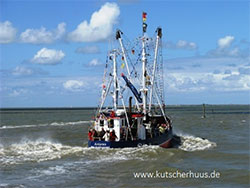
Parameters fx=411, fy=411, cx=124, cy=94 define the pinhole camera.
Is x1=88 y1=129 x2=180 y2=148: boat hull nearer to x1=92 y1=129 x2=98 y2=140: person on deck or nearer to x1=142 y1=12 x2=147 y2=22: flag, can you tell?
x1=92 y1=129 x2=98 y2=140: person on deck

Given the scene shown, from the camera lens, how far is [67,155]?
1260 inches

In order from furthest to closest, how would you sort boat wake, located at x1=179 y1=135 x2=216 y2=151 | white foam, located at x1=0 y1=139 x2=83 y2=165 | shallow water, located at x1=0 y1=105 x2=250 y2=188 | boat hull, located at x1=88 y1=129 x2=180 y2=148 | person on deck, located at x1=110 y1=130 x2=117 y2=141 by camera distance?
boat wake, located at x1=179 y1=135 x2=216 y2=151 → person on deck, located at x1=110 y1=130 x2=117 y2=141 → boat hull, located at x1=88 y1=129 x2=180 y2=148 → white foam, located at x1=0 y1=139 x2=83 y2=165 → shallow water, located at x1=0 y1=105 x2=250 y2=188

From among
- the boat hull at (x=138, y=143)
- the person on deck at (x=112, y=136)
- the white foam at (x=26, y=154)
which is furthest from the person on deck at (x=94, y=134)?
the white foam at (x=26, y=154)

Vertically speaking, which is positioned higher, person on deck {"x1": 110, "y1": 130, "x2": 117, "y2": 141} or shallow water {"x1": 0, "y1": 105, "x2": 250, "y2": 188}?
person on deck {"x1": 110, "y1": 130, "x2": 117, "y2": 141}

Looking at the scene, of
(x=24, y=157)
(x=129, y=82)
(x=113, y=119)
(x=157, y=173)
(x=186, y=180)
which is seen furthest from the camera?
(x=129, y=82)

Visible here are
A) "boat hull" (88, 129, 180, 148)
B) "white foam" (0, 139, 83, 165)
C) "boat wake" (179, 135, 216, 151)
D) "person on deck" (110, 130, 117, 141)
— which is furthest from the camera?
"boat wake" (179, 135, 216, 151)

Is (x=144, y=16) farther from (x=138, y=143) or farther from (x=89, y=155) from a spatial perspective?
(x=89, y=155)

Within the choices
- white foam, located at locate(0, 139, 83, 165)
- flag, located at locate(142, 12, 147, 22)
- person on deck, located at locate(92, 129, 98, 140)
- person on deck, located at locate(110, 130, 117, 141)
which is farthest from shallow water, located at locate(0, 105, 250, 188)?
flag, located at locate(142, 12, 147, 22)

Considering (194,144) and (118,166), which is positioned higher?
(194,144)

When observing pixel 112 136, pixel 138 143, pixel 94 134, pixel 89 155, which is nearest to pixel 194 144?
pixel 138 143

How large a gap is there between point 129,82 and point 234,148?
1142 cm

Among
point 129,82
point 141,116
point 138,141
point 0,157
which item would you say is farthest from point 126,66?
point 0,157

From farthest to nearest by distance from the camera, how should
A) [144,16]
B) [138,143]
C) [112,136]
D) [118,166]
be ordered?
[144,16]
[138,143]
[112,136]
[118,166]

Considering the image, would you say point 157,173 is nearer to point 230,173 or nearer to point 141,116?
point 230,173
